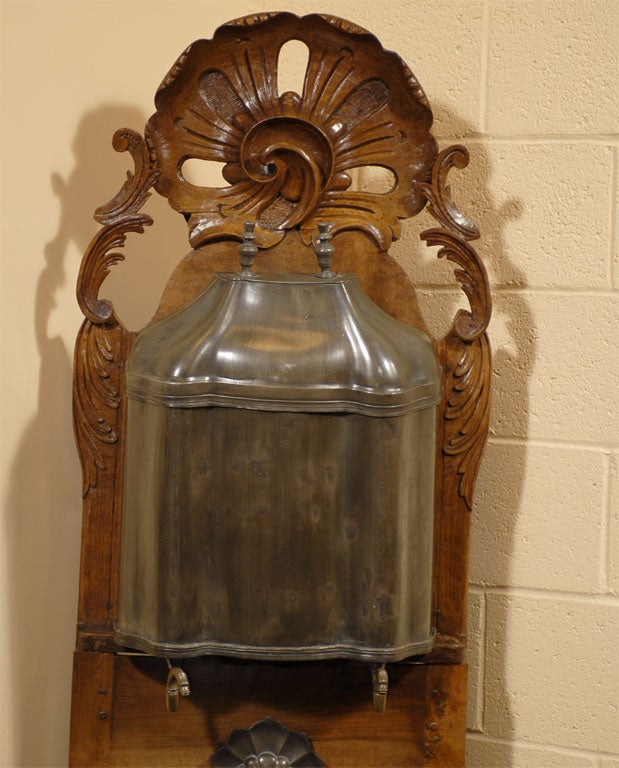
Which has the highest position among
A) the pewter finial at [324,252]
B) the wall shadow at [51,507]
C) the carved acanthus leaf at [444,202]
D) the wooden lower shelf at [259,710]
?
the carved acanthus leaf at [444,202]

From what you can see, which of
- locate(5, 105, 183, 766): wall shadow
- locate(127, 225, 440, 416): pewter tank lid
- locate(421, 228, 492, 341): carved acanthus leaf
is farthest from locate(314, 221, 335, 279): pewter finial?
locate(5, 105, 183, 766): wall shadow

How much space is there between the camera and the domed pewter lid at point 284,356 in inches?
48.3

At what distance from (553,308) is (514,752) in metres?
0.69

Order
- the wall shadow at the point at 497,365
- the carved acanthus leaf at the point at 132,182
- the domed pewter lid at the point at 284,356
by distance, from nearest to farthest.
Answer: the domed pewter lid at the point at 284,356, the carved acanthus leaf at the point at 132,182, the wall shadow at the point at 497,365

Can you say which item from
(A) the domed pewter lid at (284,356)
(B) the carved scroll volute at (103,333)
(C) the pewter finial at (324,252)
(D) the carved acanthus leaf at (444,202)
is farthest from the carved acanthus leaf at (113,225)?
(D) the carved acanthus leaf at (444,202)

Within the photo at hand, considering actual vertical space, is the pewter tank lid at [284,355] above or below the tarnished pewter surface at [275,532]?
above

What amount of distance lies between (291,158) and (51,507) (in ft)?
1.95

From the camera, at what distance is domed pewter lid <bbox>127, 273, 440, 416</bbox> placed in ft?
4.02

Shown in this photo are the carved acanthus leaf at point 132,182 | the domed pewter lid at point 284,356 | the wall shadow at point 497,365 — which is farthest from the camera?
the wall shadow at point 497,365

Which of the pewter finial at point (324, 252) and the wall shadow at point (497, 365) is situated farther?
the wall shadow at point (497, 365)

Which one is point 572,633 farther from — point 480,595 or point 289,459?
point 289,459

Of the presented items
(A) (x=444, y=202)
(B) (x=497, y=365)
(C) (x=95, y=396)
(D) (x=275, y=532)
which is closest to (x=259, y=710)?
(D) (x=275, y=532)

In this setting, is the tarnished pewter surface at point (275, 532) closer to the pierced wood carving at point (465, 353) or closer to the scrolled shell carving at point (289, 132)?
the pierced wood carving at point (465, 353)

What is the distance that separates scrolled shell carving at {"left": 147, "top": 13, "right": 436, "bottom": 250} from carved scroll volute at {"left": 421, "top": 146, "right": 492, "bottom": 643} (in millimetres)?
63
